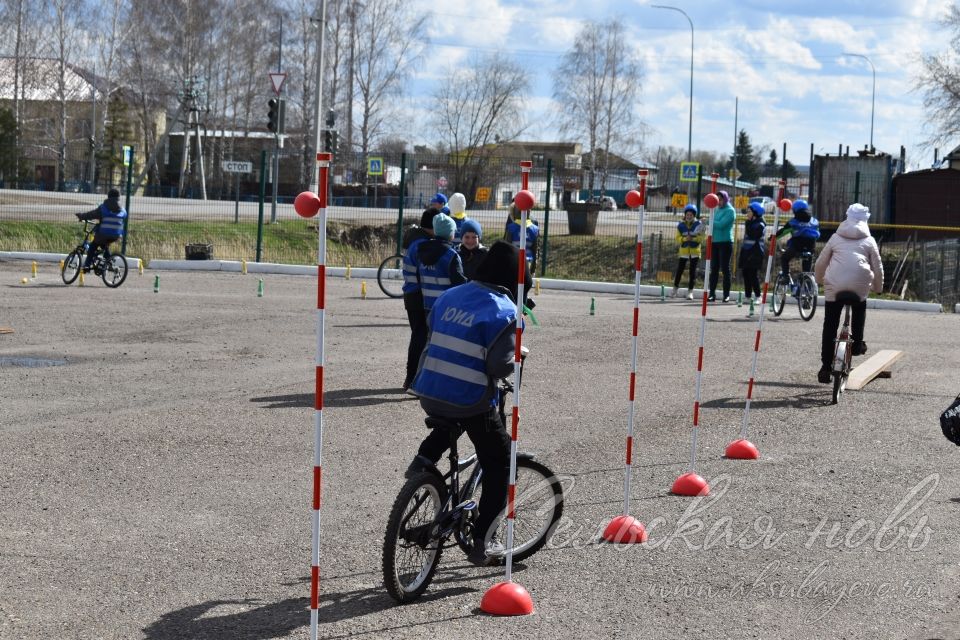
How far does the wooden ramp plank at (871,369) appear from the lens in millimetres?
12156

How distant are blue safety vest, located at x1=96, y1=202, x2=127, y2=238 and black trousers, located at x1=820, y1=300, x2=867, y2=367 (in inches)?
514

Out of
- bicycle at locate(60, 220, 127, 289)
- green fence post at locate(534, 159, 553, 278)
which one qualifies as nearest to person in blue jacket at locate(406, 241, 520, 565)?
bicycle at locate(60, 220, 127, 289)

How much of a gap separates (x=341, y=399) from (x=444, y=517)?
207 inches

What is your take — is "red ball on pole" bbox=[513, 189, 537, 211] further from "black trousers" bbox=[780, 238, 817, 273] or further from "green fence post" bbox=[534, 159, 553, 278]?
"green fence post" bbox=[534, 159, 553, 278]

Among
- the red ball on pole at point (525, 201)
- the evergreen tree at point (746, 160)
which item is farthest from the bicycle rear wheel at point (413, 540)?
the evergreen tree at point (746, 160)

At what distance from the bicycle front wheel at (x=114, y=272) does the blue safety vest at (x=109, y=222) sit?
0.48m

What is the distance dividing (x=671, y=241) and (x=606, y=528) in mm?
23568

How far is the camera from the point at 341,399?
1080cm

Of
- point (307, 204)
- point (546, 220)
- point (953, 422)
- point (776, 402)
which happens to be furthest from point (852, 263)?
point (546, 220)

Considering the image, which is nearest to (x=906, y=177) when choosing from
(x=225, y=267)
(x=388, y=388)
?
(x=225, y=267)

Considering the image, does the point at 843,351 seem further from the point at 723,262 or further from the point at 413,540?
the point at 723,262

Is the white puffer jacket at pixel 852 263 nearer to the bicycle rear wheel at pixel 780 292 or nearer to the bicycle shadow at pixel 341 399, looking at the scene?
the bicycle shadow at pixel 341 399

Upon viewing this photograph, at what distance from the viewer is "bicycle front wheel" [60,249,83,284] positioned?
20516 mm

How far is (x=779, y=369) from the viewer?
Answer: 530 inches
